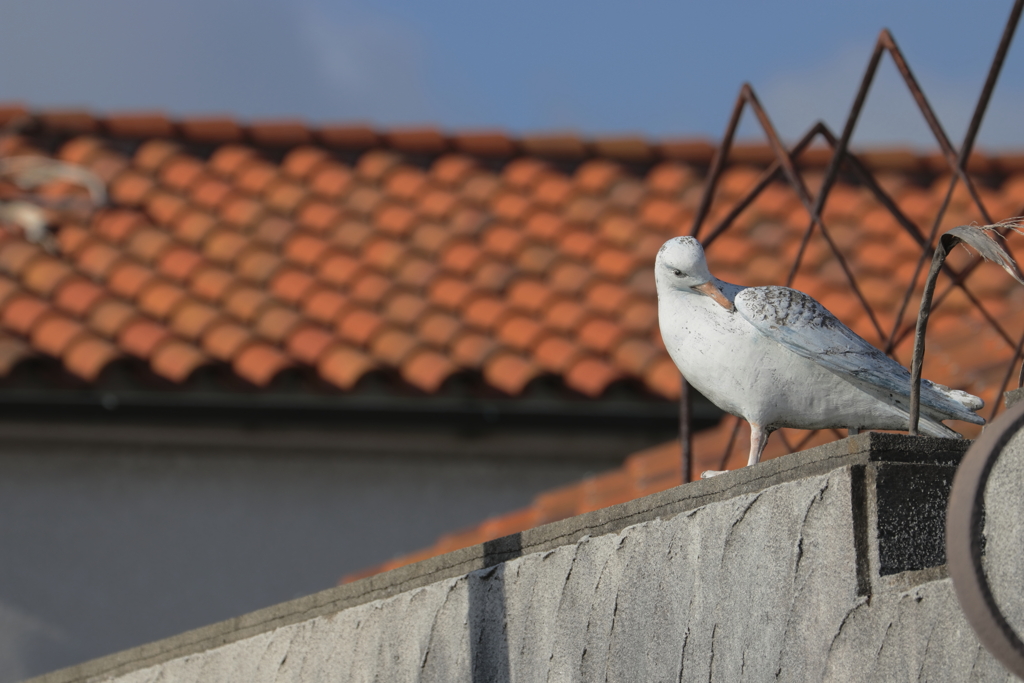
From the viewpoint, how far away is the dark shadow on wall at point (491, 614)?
2.60 meters

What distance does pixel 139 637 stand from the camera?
19.7ft

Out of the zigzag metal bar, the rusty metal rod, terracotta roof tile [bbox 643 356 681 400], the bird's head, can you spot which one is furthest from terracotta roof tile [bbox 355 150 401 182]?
the rusty metal rod

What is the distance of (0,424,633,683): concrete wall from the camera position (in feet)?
19.9

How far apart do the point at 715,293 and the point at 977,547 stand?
3.10ft

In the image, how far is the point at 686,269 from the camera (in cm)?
239

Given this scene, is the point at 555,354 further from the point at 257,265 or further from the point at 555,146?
the point at 555,146

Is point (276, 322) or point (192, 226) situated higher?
point (192, 226)

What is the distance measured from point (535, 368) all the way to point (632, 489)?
3.60 feet

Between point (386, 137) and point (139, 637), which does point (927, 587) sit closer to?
point (139, 637)

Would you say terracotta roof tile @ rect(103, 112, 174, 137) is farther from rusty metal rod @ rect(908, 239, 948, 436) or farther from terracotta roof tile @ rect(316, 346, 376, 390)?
rusty metal rod @ rect(908, 239, 948, 436)

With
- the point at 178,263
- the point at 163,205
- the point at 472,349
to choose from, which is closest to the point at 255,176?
the point at 163,205

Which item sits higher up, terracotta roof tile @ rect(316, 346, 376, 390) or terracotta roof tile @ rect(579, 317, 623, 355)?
terracotta roof tile @ rect(579, 317, 623, 355)

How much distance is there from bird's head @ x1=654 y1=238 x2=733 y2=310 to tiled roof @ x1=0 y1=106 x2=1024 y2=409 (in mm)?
2406

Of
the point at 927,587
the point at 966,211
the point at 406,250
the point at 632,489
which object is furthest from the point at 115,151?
the point at 927,587
